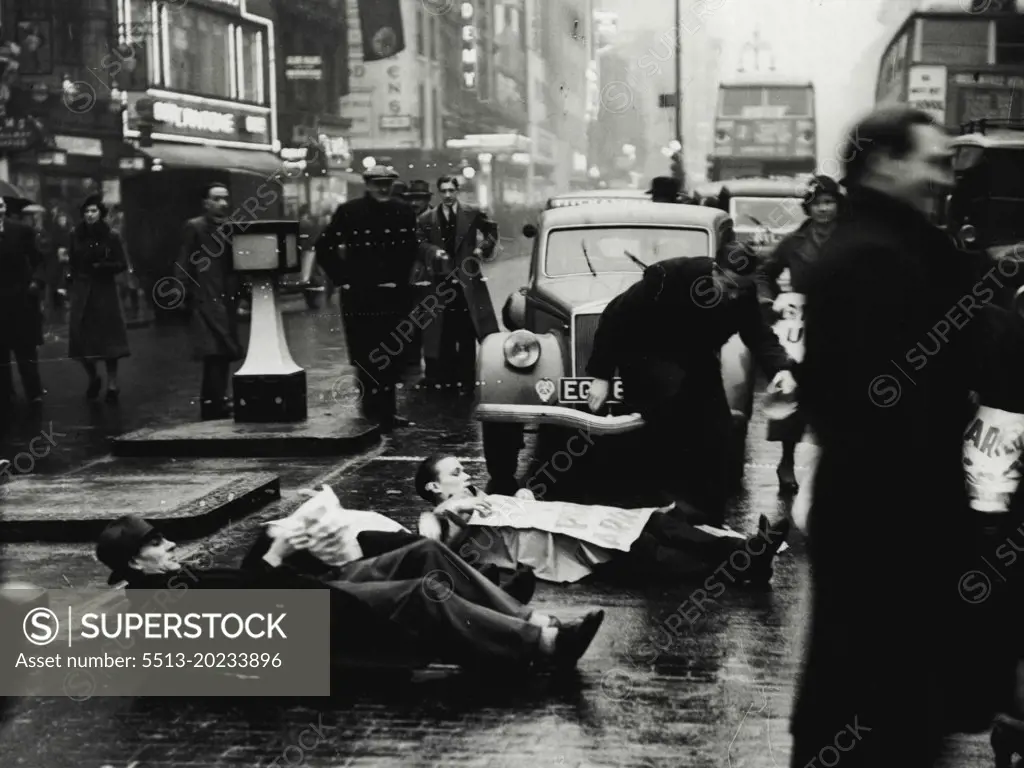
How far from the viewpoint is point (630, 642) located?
18.3 ft

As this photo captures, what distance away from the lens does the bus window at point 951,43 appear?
24750mm

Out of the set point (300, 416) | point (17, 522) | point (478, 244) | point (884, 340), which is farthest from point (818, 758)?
point (478, 244)

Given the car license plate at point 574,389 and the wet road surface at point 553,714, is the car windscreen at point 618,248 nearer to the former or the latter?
the car license plate at point 574,389

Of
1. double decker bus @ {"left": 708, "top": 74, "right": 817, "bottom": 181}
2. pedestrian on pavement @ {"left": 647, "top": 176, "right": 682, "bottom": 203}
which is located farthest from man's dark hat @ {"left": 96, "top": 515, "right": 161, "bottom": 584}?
double decker bus @ {"left": 708, "top": 74, "right": 817, "bottom": 181}

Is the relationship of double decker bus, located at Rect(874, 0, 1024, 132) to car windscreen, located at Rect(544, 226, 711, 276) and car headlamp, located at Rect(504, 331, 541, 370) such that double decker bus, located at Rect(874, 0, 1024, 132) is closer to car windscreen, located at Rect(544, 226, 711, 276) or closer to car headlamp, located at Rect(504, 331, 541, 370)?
car windscreen, located at Rect(544, 226, 711, 276)

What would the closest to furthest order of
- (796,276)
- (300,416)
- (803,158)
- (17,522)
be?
(796,276) < (17,522) < (300,416) < (803,158)

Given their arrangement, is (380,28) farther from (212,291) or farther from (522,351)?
(522,351)

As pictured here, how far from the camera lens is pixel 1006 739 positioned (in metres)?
3.98

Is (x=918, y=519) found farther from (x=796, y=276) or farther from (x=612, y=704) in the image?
(x=612, y=704)

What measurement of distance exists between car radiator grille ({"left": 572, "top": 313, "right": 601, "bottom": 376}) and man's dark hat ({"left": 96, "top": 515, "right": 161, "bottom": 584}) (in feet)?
14.3

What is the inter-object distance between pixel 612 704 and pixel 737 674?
22.6 inches

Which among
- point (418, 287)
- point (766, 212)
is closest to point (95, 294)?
point (418, 287)

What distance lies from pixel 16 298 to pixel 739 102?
26.5 meters

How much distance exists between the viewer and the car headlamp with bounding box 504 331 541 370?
28.9ft
